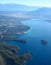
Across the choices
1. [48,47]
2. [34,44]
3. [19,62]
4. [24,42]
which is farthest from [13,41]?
[19,62]

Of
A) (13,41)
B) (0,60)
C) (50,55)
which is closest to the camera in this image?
(0,60)

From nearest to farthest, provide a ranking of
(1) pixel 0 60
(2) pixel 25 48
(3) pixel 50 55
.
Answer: (1) pixel 0 60 < (3) pixel 50 55 < (2) pixel 25 48

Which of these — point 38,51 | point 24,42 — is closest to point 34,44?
point 24,42

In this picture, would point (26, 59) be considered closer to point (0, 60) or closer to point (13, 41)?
point (0, 60)

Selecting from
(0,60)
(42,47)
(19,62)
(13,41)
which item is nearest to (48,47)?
(42,47)

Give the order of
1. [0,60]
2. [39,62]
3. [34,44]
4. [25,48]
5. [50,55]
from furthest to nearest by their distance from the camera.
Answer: [34,44] → [25,48] → [50,55] → [39,62] → [0,60]

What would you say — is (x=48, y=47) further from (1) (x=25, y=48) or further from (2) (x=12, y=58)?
(2) (x=12, y=58)

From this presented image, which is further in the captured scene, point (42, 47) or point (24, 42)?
point (24, 42)

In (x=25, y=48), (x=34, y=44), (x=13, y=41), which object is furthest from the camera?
Answer: (x=13, y=41)

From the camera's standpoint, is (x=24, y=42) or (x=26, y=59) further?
(x=24, y=42)
